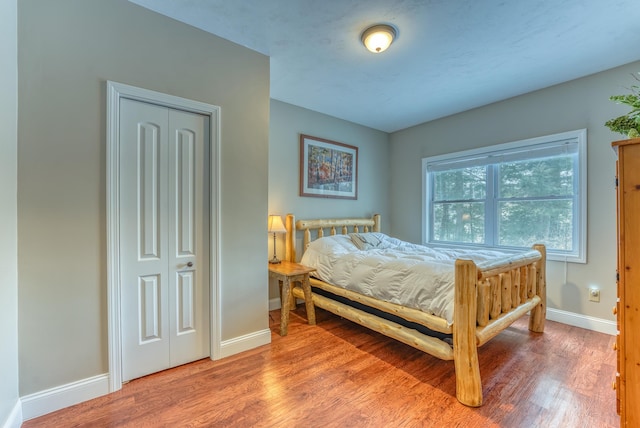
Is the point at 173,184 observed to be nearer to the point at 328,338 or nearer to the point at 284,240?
the point at 284,240

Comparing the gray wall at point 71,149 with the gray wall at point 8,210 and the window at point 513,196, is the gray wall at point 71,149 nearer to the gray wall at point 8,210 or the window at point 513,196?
the gray wall at point 8,210

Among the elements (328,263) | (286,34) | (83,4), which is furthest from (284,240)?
(83,4)

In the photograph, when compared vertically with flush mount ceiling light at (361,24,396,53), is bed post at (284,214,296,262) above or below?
below

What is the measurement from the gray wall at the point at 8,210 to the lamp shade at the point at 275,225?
198cm

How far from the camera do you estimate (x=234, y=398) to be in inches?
71.5

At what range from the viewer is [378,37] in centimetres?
217

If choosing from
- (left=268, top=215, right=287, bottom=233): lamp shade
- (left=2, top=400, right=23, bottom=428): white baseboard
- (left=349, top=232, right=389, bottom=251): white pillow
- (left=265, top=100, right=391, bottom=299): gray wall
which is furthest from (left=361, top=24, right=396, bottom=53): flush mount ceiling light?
(left=2, top=400, right=23, bottom=428): white baseboard

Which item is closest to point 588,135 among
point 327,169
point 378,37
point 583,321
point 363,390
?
point 583,321

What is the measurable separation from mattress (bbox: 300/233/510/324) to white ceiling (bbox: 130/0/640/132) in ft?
5.87

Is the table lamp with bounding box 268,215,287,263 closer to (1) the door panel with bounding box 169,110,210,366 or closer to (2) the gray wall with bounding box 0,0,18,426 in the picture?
(1) the door panel with bounding box 169,110,210,366

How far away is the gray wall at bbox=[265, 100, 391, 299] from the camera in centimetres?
350

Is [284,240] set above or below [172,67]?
below

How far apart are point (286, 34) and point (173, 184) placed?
1469 mm

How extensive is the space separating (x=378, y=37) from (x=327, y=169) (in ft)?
6.46
